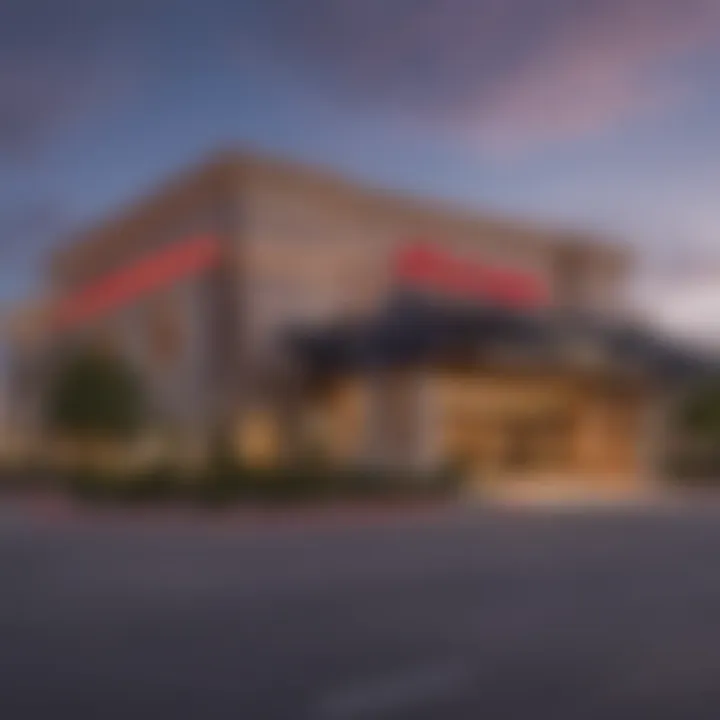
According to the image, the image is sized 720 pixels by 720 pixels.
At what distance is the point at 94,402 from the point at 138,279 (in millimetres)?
6150

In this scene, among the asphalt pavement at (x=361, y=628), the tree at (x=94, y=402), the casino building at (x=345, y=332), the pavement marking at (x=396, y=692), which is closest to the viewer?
the pavement marking at (x=396, y=692)

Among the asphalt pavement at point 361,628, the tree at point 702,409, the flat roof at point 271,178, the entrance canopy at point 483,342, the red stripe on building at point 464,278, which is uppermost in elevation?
the flat roof at point 271,178

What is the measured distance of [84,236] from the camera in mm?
29719

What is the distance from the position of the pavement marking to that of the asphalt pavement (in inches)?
0.6

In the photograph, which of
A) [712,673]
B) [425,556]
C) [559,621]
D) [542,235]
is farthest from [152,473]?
[542,235]

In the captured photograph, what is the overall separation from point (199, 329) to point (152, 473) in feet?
28.5

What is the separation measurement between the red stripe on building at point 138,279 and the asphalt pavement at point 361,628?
548 inches

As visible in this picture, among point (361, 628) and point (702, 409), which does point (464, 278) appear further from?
point (361, 628)

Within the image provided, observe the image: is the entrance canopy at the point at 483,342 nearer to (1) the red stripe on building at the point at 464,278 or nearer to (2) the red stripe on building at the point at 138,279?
(1) the red stripe on building at the point at 464,278

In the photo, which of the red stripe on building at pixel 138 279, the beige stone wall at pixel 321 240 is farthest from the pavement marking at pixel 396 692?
the red stripe on building at pixel 138 279

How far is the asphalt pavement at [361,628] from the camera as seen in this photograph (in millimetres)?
4777

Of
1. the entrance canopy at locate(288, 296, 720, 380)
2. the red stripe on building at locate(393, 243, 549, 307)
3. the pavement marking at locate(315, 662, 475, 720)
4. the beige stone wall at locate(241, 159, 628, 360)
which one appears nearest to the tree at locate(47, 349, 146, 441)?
the beige stone wall at locate(241, 159, 628, 360)

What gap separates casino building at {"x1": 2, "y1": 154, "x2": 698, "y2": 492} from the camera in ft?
78.5

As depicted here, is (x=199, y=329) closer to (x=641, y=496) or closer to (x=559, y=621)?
(x=641, y=496)
